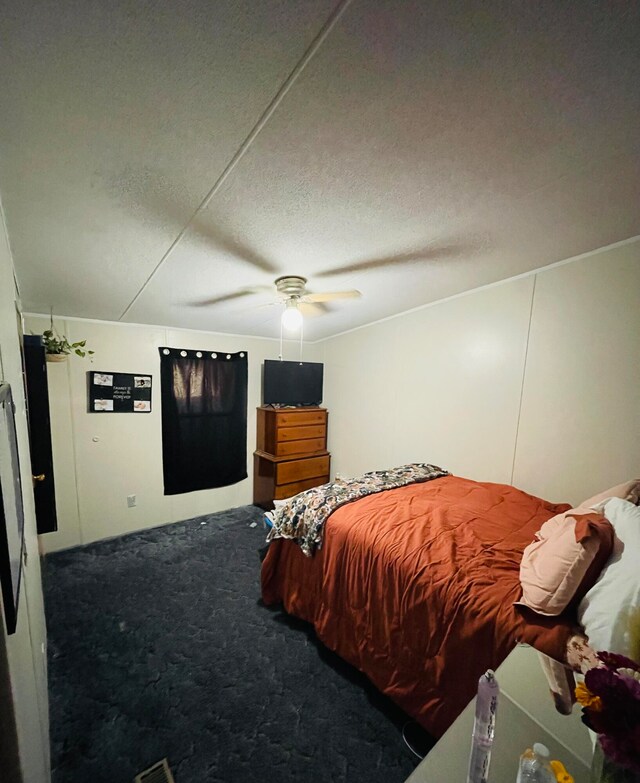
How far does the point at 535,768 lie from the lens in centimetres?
63

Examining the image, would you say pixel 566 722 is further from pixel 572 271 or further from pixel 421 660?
pixel 572 271

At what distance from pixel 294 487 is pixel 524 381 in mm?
2743

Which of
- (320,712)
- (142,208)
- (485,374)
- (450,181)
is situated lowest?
(320,712)

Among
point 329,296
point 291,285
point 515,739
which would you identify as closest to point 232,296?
point 291,285

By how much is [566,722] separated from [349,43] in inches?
72.5

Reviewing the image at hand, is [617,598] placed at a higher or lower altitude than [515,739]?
higher

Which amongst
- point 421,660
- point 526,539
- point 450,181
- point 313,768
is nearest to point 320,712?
point 313,768

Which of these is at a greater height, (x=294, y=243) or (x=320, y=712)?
(x=294, y=243)

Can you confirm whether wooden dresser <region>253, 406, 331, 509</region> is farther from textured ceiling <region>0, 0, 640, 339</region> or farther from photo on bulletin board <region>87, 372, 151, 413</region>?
textured ceiling <region>0, 0, 640, 339</region>

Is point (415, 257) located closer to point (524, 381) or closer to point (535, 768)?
point (524, 381)

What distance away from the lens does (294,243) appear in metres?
1.70

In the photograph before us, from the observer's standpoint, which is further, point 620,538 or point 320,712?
point 320,712

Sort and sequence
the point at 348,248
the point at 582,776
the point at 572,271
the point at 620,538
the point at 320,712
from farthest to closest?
1. the point at 572,271
2. the point at 348,248
3. the point at 320,712
4. the point at 620,538
5. the point at 582,776

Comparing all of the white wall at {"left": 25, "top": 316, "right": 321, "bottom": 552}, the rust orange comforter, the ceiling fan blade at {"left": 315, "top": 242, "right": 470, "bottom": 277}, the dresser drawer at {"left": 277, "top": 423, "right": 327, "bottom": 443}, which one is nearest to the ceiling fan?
the ceiling fan blade at {"left": 315, "top": 242, "right": 470, "bottom": 277}
